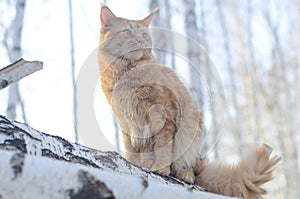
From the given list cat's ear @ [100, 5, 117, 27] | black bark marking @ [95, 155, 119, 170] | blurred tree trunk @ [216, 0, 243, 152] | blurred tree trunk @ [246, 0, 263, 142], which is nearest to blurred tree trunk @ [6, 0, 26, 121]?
cat's ear @ [100, 5, 117, 27]

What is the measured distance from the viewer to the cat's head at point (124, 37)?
8.88ft

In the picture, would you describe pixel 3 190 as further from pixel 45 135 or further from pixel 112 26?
pixel 112 26

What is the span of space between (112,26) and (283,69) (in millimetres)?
10606

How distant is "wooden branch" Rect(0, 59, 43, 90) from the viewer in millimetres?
1274

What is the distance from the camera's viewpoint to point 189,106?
2439 millimetres

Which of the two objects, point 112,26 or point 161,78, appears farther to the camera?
point 112,26

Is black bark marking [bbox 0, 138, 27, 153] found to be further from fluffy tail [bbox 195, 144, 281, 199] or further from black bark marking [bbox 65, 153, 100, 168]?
fluffy tail [bbox 195, 144, 281, 199]

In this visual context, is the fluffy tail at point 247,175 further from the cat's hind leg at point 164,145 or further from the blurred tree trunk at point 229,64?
the blurred tree trunk at point 229,64

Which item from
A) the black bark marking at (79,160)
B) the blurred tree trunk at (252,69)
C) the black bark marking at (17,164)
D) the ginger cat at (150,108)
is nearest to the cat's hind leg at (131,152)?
the ginger cat at (150,108)

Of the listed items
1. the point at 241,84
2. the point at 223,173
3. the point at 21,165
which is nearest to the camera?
the point at 21,165

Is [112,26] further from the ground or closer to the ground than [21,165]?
further from the ground

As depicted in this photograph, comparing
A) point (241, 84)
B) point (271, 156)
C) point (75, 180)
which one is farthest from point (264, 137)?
point (75, 180)

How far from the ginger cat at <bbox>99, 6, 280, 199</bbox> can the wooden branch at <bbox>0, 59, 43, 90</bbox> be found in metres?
0.94

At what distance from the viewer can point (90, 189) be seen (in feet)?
2.42
